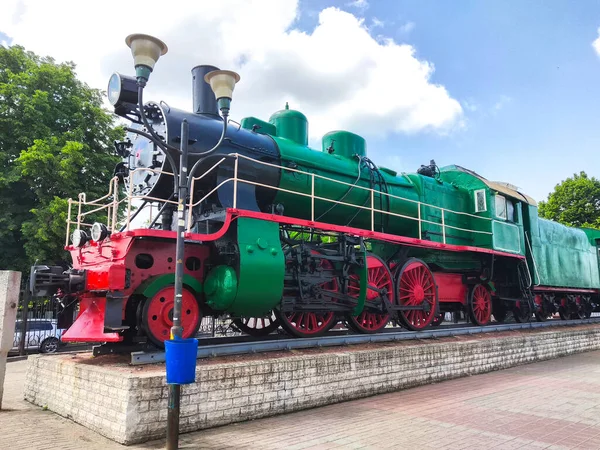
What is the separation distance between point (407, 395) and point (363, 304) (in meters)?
1.74

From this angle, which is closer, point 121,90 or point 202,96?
point 121,90

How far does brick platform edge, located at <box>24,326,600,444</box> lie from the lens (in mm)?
4961

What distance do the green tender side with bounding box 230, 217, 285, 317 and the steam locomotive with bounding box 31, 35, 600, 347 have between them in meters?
0.02

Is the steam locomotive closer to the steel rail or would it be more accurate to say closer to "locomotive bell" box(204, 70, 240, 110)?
"locomotive bell" box(204, 70, 240, 110)

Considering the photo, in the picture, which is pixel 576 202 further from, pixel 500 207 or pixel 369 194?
pixel 369 194

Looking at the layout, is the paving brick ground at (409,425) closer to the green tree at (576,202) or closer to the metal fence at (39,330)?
the metal fence at (39,330)

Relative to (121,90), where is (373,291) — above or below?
below

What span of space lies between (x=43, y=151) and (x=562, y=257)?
1930cm

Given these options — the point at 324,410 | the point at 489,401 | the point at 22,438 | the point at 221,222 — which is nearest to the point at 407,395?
the point at 489,401

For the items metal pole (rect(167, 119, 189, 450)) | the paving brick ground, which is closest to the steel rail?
the paving brick ground

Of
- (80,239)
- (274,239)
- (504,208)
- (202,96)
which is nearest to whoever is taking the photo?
(80,239)

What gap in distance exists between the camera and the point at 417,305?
9758 millimetres

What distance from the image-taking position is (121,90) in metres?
6.27

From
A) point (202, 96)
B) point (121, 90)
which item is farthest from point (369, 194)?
point (121, 90)
